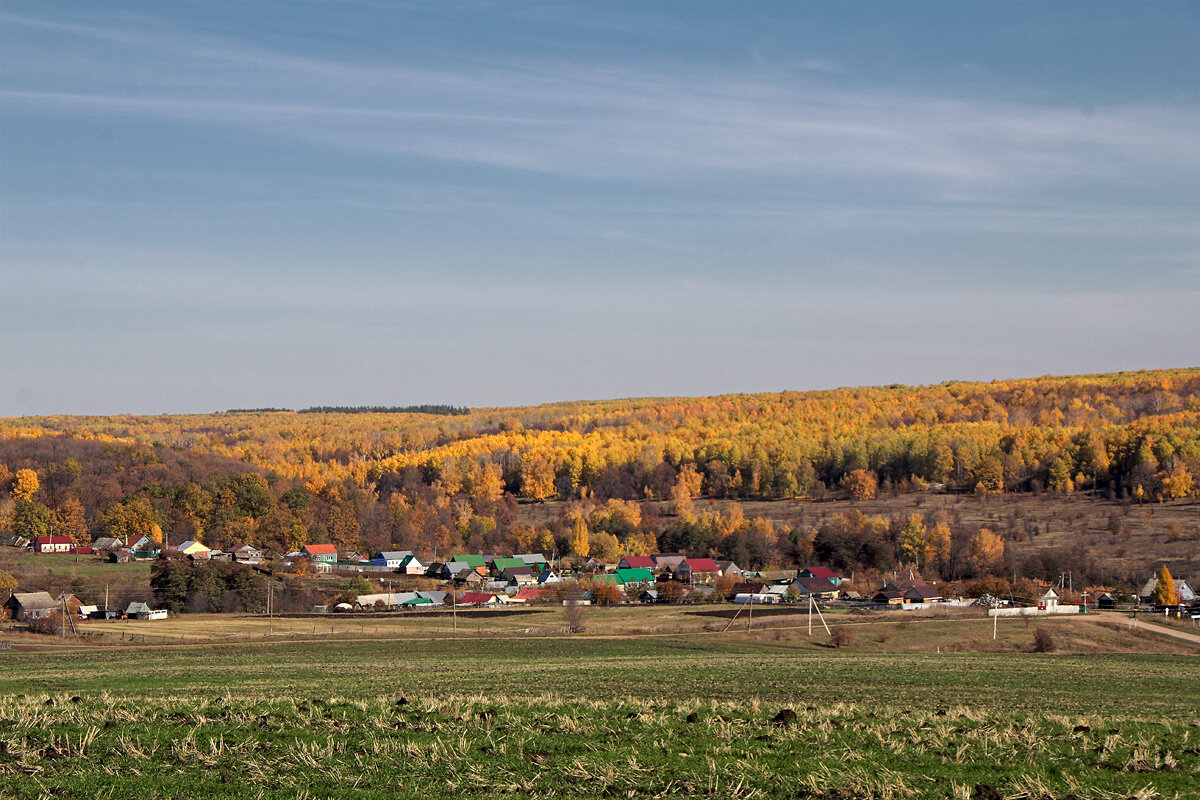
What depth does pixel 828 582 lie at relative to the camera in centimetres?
10012

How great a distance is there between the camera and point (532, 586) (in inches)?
4195

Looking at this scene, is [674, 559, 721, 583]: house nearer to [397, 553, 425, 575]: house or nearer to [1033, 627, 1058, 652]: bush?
[397, 553, 425, 575]: house

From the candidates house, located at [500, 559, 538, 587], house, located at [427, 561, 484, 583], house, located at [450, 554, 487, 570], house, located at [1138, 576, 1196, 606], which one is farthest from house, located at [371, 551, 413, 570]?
house, located at [1138, 576, 1196, 606]

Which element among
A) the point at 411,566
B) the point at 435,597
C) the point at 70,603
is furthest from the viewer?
the point at 411,566

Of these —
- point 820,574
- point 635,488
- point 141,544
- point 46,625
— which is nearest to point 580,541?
point 820,574

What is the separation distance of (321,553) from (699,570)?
4254 cm

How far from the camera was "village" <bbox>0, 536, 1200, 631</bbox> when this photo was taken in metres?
81.6

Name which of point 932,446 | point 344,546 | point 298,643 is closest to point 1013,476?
point 932,446

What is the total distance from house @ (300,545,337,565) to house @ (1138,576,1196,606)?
271 ft

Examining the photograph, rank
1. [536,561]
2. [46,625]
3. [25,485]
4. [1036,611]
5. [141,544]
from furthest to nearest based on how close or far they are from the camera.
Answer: [536,561] < [25,485] < [141,544] < [1036,611] < [46,625]

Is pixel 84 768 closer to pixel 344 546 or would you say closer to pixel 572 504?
pixel 344 546

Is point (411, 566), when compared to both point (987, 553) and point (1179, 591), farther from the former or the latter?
point (1179, 591)

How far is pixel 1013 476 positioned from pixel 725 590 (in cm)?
7151

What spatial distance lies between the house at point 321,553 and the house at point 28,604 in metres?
41.0
